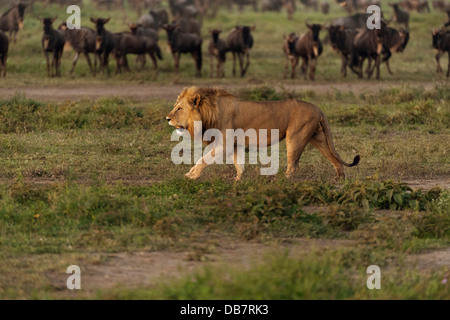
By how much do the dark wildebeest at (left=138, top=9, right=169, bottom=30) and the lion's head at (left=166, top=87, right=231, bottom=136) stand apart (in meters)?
20.3

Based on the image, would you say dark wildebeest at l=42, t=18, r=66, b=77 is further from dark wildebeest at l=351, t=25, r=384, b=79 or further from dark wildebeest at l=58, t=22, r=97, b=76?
dark wildebeest at l=351, t=25, r=384, b=79

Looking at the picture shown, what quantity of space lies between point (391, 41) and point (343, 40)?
1.34 m

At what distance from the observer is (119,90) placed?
17750 mm

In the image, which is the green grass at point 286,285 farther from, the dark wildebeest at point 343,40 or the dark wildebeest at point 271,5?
the dark wildebeest at point 271,5

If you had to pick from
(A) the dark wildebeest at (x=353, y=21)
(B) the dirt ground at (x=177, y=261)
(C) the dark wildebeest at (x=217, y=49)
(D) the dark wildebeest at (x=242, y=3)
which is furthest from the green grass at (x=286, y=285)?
(D) the dark wildebeest at (x=242, y=3)

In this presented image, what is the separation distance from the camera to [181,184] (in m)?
8.17

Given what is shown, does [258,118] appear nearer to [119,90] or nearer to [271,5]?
[119,90]

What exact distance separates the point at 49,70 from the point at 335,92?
7.40m

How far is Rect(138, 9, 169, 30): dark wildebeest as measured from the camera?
1139 inches

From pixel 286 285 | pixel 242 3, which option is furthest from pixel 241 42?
pixel 242 3

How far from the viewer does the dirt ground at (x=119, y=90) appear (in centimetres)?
1631
